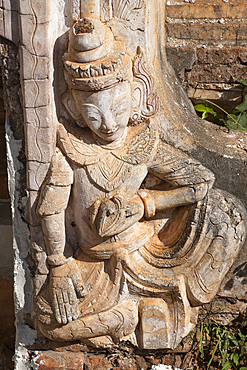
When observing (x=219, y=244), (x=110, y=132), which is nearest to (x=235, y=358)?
(x=219, y=244)

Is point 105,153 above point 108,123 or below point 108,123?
below

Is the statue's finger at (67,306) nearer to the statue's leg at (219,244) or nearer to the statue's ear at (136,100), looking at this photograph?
the statue's leg at (219,244)

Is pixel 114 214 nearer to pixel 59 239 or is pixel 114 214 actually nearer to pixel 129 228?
pixel 129 228

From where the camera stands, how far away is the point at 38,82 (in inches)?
86.2

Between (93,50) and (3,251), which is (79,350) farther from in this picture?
(93,50)

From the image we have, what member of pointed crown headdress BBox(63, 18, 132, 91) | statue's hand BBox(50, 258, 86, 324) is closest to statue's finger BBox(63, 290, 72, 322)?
statue's hand BBox(50, 258, 86, 324)

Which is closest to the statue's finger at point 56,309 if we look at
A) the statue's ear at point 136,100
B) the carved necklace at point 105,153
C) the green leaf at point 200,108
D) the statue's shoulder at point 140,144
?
the carved necklace at point 105,153

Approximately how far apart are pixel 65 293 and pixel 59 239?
0.34 metres

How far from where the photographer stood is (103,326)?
248 cm

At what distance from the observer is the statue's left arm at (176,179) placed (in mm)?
2402

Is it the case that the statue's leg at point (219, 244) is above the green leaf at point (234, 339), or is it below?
above

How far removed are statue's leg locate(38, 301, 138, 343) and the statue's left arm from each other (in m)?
0.62

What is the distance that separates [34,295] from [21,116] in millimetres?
1151

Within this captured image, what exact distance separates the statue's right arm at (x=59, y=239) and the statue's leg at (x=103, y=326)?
0.07 m
